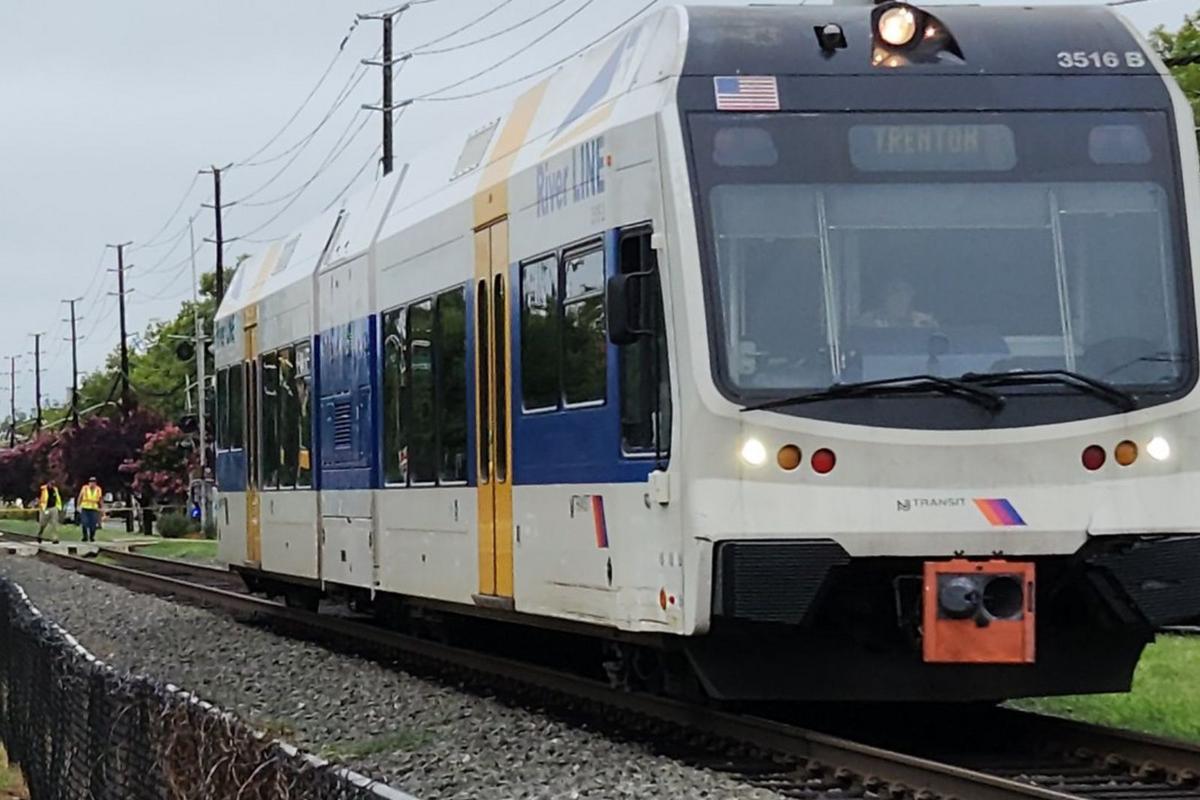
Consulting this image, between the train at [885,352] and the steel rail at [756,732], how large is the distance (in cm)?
23

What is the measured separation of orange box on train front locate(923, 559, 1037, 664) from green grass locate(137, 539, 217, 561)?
32288mm

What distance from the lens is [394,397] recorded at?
1631 centimetres

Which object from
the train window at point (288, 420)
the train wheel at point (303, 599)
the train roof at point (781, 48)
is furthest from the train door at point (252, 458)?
the train roof at point (781, 48)

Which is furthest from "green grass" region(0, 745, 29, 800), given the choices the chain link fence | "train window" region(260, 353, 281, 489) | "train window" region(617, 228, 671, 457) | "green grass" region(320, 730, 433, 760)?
"train window" region(617, 228, 671, 457)

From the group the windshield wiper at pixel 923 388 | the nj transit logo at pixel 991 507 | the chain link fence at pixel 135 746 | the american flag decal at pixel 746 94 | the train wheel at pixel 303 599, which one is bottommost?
the chain link fence at pixel 135 746

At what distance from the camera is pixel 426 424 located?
1539 cm

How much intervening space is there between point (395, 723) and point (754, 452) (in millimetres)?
3146

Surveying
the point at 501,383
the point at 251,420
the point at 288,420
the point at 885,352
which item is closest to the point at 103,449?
the point at 251,420

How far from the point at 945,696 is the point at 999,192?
7.68 feet

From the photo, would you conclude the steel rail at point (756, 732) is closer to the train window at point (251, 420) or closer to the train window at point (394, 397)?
the train window at point (394, 397)

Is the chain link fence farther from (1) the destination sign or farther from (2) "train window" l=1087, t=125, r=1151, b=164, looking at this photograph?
(2) "train window" l=1087, t=125, r=1151, b=164

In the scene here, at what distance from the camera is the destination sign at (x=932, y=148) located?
11.0m

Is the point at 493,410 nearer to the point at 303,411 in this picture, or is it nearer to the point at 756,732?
the point at 756,732

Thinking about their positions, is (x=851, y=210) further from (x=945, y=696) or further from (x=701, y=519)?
(x=945, y=696)
